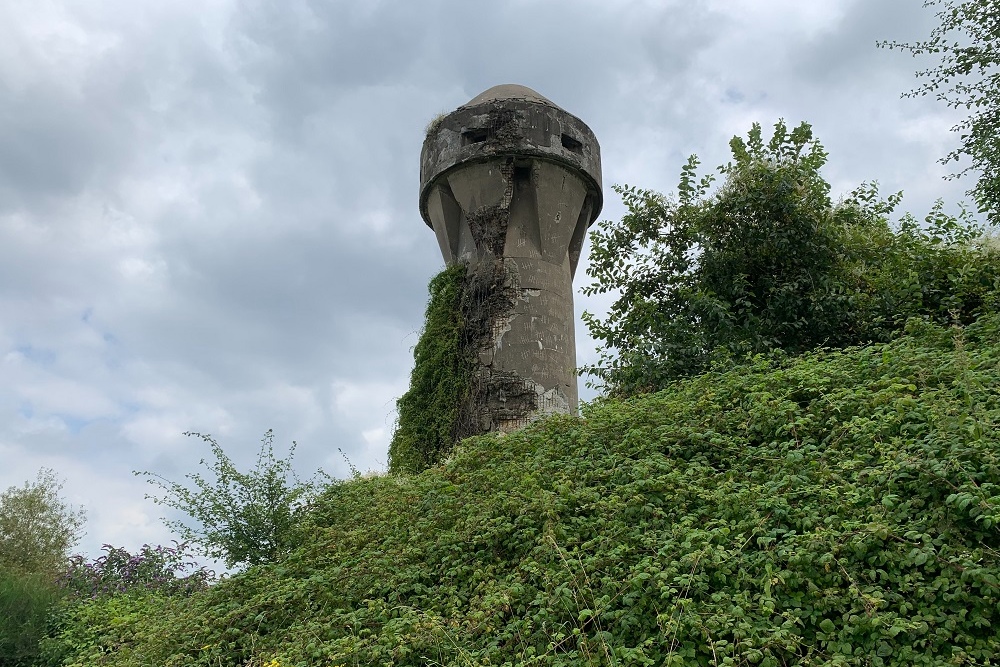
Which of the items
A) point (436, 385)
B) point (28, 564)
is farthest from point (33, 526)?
point (436, 385)

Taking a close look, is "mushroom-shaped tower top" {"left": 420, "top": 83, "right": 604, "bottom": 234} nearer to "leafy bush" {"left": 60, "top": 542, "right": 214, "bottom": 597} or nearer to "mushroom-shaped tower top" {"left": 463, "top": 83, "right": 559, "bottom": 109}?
"mushroom-shaped tower top" {"left": 463, "top": 83, "right": 559, "bottom": 109}

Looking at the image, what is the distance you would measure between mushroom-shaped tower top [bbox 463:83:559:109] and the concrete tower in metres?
0.03

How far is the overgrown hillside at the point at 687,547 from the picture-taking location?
385 cm

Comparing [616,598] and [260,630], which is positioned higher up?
[260,630]

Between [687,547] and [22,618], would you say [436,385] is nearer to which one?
[22,618]

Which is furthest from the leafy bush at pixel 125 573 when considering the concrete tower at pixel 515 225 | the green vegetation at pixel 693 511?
the concrete tower at pixel 515 225

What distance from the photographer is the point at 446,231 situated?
1227 centimetres

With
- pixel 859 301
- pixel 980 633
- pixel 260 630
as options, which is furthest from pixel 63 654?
pixel 859 301

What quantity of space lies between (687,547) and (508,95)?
9.19 metres

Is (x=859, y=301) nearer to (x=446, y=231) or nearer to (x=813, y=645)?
(x=446, y=231)

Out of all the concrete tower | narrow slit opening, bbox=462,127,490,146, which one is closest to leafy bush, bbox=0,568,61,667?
the concrete tower

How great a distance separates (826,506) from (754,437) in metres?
1.58

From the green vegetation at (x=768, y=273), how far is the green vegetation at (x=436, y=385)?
188 centimetres

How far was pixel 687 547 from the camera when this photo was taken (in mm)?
4379
